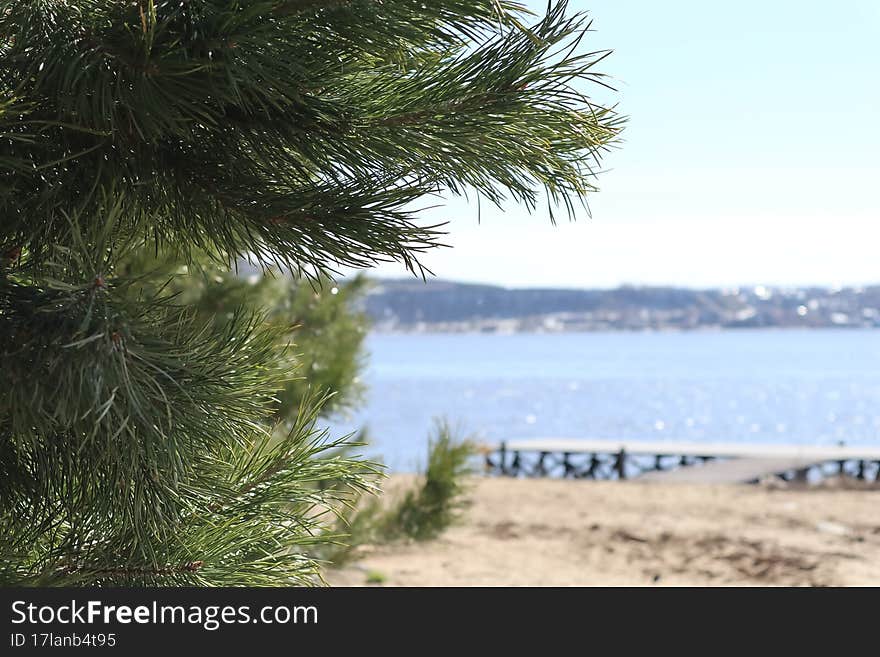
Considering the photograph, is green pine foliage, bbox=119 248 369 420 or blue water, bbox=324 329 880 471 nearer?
green pine foliage, bbox=119 248 369 420

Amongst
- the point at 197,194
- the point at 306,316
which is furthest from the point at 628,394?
the point at 197,194

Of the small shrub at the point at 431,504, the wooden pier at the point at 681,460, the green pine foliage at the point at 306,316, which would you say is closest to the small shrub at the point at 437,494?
the small shrub at the point at 431,504

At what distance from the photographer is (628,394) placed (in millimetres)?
66625

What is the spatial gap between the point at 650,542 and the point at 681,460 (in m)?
9.92

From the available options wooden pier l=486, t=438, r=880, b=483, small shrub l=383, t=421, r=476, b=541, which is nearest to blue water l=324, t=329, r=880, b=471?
small shrub l=383, t=421, r=476, b=541

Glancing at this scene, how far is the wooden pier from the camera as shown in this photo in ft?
59.8

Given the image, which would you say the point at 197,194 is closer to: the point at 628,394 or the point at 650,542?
the point at 650,542

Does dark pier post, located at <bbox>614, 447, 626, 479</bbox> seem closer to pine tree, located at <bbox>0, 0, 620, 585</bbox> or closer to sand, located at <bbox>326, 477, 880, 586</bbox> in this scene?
sand, located at <bbox>326, 477, 880, 586</bbox>

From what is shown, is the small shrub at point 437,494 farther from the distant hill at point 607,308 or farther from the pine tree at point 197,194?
the distant hill at point 607,308

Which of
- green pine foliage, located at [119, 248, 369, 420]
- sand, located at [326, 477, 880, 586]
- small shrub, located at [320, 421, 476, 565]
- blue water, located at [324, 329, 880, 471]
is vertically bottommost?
blue water, located at [324, 329, 880, 471]

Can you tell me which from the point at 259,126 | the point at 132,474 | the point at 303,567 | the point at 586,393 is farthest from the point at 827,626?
the point at 586,393

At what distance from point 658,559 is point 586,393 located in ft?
186

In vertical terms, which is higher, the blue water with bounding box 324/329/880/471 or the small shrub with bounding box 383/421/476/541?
the small shrub with bounding box 383/421/476/541

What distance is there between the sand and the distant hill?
25.5 metres
